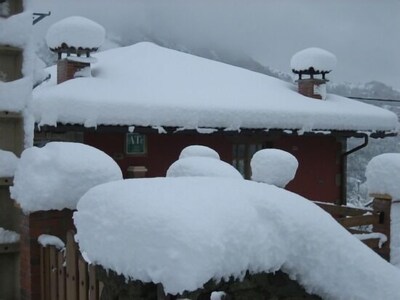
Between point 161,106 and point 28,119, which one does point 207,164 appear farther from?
point 161,106

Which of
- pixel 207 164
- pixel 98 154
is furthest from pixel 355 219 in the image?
pixel 98 154

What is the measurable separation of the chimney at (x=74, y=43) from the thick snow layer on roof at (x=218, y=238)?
8183 millimetres

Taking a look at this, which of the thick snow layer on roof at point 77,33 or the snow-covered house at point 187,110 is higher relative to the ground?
the thick snow layer on roof at point 77,33

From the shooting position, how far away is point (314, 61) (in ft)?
42.3

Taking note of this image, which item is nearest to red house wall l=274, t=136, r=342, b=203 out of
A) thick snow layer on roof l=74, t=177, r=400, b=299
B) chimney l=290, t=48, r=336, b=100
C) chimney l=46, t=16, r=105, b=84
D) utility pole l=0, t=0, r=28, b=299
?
chimney l=290, t=48, r=336, b=100

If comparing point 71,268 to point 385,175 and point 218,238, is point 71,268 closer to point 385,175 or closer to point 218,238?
point 218,238

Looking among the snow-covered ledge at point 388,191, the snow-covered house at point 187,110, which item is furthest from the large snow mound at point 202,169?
the snow-covered house at point 187,110

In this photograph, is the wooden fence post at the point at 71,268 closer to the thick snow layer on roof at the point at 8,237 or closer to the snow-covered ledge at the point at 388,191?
the thick snow layer on roof at the point at 8,237

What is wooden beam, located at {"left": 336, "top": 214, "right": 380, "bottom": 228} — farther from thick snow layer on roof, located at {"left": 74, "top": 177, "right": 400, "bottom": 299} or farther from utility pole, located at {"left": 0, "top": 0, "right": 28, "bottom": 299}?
utility pole, located at {"left": 0, "top": 0, "right": 28, "bottom": 299}

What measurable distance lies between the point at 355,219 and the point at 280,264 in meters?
3.65

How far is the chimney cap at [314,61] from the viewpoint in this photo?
1288 cm

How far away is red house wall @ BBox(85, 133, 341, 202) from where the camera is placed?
10.2m

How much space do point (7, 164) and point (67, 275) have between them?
49.3 inches

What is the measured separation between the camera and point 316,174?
12.9 metres
